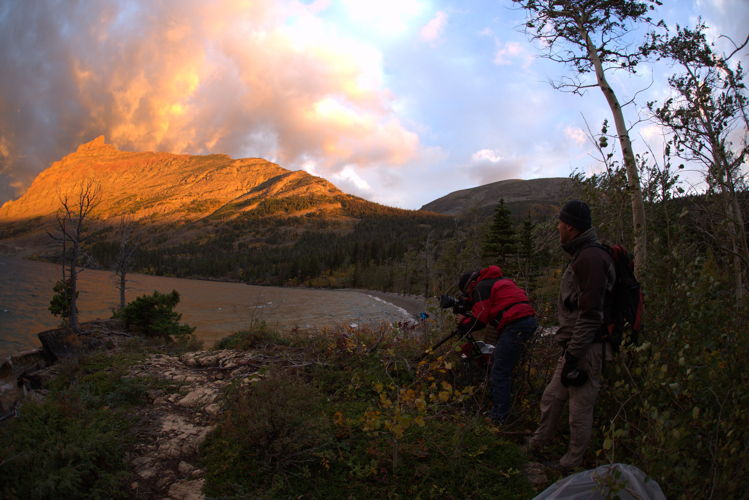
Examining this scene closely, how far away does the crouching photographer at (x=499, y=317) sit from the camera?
406 cm

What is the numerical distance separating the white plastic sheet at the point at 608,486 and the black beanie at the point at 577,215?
1.91 metres

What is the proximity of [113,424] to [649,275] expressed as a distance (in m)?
5.88

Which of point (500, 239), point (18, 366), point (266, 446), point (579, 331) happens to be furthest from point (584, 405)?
point (500, 239)

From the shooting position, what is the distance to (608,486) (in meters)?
1.94

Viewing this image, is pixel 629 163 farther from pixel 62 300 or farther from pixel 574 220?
pixel 62 300

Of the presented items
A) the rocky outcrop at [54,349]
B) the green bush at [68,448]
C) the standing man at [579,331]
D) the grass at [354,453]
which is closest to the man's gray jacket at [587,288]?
the standing man at [579,331]

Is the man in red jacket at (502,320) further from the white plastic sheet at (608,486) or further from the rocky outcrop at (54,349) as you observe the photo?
the rocky outcrop at (54,349)

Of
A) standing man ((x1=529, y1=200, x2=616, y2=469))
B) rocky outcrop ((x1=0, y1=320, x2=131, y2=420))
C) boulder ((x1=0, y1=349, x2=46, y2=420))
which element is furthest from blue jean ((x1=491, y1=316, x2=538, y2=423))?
boulder ((x1=0, y1=349, x2=46, y2=420))

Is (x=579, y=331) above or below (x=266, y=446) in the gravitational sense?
above

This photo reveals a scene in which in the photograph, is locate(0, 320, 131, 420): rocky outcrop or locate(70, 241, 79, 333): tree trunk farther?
locate(70, 241, 79, 333): tree trunk

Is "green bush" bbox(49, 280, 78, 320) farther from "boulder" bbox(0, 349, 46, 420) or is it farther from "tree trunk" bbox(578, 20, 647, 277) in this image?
"tree trunk" bbox(578, 20, 647, 277)

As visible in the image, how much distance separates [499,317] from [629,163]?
335 centimetres

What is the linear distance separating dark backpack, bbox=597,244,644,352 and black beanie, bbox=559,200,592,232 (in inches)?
9.1

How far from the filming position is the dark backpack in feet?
10.4
